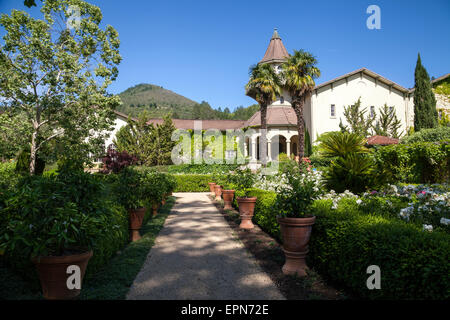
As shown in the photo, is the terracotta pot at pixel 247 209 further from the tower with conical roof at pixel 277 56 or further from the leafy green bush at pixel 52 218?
the tower with conical roof at pixel 277 56

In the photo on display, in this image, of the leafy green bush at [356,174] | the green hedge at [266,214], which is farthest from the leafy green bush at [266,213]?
the leafy green bush at [356,174]

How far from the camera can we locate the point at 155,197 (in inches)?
381

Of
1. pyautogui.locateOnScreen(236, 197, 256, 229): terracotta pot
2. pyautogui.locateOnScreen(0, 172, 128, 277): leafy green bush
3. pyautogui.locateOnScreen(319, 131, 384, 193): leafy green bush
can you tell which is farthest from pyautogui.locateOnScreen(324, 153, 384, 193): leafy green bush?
pyautogui.locateOnScreen(0, 172, 128, 277): leafy green bush

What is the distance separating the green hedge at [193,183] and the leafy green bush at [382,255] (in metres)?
15.9

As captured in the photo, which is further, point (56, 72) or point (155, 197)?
point (56, 72)

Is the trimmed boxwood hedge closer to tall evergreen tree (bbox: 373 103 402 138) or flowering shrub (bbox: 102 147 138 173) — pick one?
flowering shrub (bbox: 102 147 138 173)

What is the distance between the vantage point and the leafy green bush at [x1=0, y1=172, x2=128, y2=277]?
3.19 metres

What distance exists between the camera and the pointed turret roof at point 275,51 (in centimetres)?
3519

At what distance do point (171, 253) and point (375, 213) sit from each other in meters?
3.89

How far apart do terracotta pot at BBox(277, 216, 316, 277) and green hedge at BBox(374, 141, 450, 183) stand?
26.0 feet

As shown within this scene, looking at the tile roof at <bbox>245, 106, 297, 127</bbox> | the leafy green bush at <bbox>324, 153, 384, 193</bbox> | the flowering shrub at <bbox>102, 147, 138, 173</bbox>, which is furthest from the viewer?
the tile roof at <bbox>245, 106, 297, 127</bbox>
